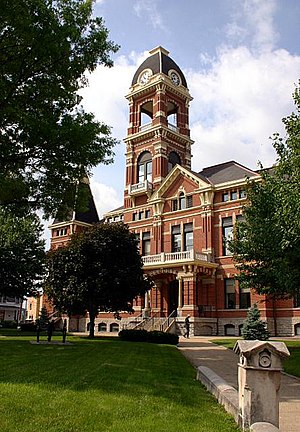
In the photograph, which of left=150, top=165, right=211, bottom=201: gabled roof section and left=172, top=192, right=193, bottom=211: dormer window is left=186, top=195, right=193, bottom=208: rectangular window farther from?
left=150, top=165, right=211, bottom=201: gabled roof section

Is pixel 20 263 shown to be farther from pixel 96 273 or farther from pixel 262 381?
pixel 262 381

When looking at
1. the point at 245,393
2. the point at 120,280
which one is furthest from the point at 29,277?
the point at 245,393

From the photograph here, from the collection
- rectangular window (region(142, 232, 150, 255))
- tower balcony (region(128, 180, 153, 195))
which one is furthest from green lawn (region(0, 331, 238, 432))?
tower balcony (region(128, 180, 153, 195))

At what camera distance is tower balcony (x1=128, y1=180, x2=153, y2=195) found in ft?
149

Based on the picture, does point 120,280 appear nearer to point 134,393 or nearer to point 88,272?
point 88,272

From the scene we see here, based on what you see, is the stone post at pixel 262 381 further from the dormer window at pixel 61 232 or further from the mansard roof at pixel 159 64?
the dormer window at pixel 61 232

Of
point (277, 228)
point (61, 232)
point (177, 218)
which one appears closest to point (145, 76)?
point (177, 218)

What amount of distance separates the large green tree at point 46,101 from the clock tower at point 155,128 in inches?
1061

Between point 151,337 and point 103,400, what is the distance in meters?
19.1

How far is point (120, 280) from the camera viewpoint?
2873cm

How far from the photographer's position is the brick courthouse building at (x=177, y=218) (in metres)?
36.9

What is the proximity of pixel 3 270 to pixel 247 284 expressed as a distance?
2479 centimetres

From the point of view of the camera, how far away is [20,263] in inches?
1582

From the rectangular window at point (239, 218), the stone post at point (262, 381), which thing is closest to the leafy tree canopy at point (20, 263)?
the rectangular window at point (239, 218)
